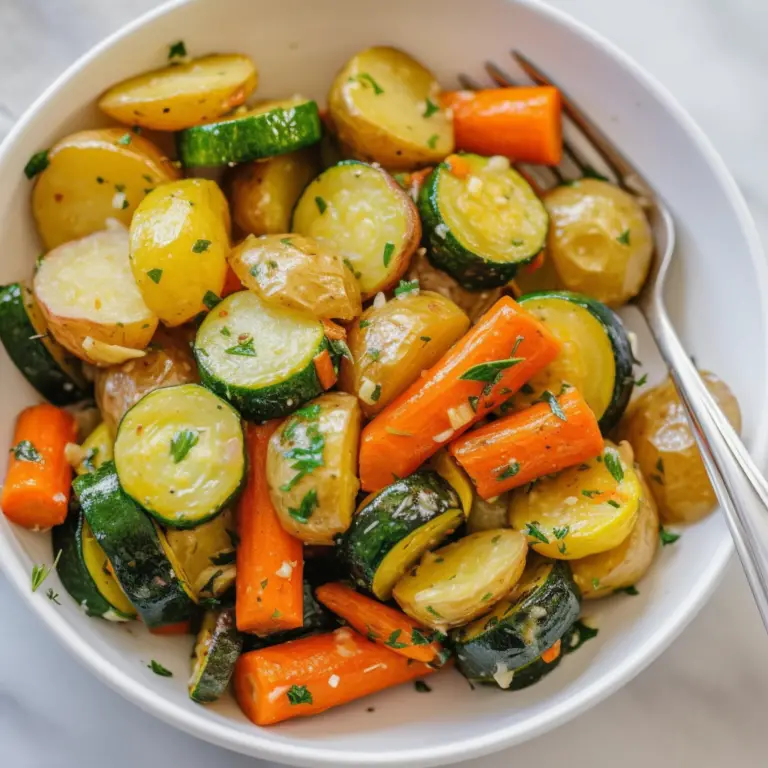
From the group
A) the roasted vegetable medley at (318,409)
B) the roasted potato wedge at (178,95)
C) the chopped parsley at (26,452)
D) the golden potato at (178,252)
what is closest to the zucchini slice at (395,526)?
the roasted vegetable medley at (318,409)

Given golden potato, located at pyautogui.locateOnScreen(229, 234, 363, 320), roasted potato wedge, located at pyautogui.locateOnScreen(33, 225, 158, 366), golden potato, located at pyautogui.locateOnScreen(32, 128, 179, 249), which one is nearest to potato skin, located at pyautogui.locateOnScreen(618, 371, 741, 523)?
golden potato, located at pyautogui.locateOnScreen(229, 234, 363, 320)

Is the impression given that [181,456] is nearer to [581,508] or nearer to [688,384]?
[581,508]

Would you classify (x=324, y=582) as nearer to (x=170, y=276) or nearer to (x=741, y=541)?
(x=170, y=276)

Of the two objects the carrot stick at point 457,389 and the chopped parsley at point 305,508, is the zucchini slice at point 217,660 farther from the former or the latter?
the carrot stick at point 457,389

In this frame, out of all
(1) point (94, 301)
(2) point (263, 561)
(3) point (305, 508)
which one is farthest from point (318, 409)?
(1) point (94, 301)

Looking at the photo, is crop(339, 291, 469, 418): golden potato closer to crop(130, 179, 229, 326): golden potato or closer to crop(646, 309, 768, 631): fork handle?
crop(130, 179, 229, 326): golden potato

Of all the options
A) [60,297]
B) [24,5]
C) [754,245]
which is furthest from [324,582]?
[24,5]
